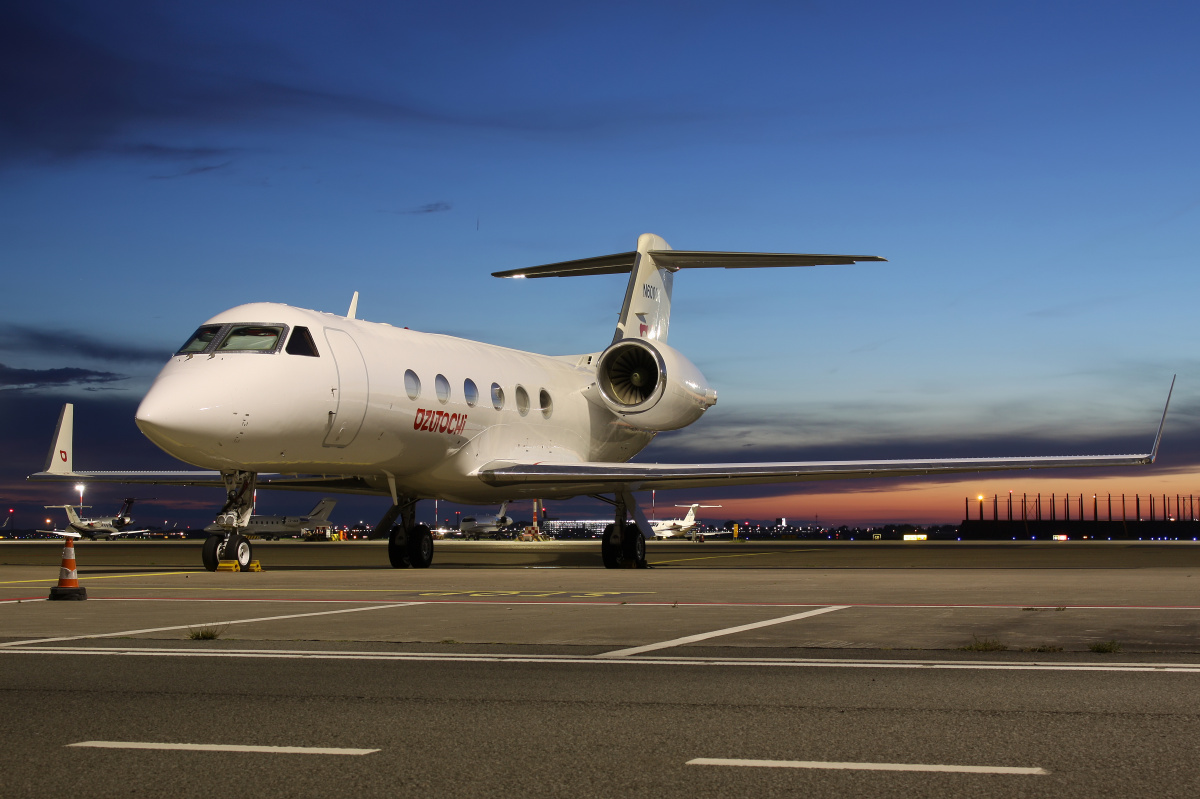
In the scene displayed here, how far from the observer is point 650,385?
2694cm

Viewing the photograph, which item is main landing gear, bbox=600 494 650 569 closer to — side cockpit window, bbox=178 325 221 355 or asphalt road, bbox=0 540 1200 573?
asphalt road, bbox=0 540 1200 573

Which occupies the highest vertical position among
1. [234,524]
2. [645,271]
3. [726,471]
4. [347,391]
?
[645,271]

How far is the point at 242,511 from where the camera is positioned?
19.4m

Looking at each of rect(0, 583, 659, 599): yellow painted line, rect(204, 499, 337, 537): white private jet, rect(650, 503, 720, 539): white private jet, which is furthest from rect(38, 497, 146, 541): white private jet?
rect(0, 583, 659, 599): yellow painted line

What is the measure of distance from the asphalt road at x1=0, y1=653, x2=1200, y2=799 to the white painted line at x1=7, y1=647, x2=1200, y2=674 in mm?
182

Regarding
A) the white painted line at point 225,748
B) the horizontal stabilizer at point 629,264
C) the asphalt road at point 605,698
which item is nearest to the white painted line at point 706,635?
the asphalt road at point 605,698

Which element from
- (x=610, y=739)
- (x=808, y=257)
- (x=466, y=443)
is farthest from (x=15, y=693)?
(x=808, y=257)

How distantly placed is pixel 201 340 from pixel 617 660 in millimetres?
13275

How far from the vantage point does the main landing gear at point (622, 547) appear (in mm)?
24375

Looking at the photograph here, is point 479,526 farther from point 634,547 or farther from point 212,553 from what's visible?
point 212,553

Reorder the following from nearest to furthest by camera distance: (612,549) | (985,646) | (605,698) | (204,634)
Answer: (605,698) < (985,646) < (204,634) < (612,549)

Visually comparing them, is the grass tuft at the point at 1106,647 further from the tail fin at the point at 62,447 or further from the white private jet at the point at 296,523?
the white private jet at the point at 296,523

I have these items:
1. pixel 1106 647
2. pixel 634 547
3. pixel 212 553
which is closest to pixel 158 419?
pixel 212 553

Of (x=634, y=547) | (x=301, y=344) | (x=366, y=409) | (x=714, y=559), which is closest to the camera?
(x=301, y=344)
